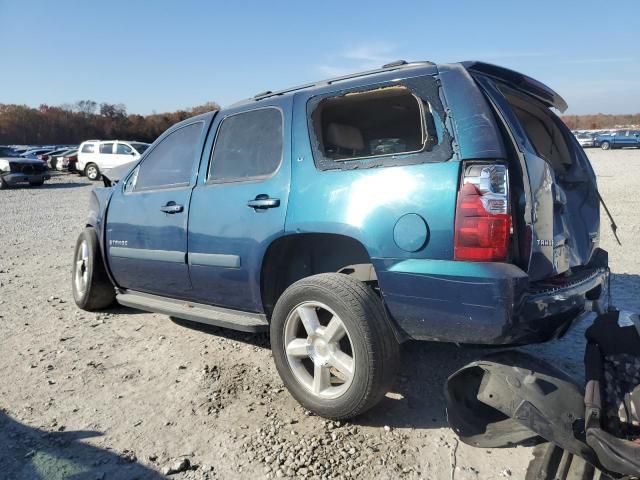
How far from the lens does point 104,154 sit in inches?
926

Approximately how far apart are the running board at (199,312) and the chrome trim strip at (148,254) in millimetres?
349

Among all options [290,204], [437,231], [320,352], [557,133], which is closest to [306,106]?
[290,204]

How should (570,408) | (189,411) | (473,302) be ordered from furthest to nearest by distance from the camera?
1. (189,411)
2. (473,302)
3. (570,408)

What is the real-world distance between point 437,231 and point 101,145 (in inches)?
952

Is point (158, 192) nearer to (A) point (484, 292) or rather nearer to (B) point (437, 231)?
(B) point (437, 231)

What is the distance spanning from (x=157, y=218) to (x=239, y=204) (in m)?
0.97

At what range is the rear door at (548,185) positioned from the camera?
95.6 inches

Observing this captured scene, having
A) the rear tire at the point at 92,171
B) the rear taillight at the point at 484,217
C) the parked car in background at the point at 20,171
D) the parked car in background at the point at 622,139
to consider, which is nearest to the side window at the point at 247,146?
the rear taillight at the point at 484,217

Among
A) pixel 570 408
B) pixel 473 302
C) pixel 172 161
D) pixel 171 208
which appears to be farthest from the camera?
pixel 172 161

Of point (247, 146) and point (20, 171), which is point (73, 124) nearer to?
point (20, 171)

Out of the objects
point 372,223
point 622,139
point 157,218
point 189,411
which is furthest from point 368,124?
point 622,139

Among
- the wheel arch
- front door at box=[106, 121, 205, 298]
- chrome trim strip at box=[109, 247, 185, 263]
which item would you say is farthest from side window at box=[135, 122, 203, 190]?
the wheel arch

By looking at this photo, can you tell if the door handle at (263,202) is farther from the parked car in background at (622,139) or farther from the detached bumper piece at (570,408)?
the parked car in background at (622,139)

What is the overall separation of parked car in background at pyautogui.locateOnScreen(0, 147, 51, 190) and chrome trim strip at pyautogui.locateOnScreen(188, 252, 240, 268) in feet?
68.1
